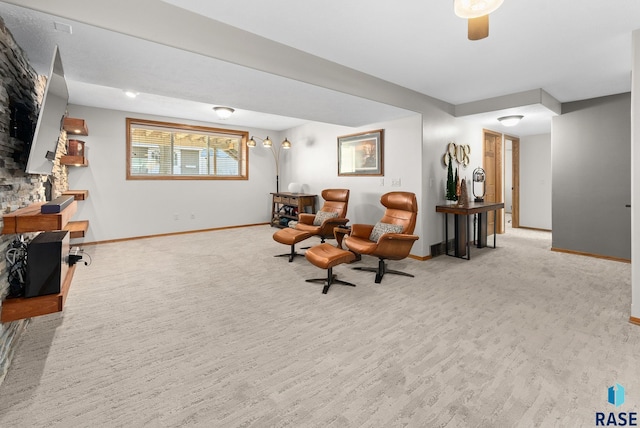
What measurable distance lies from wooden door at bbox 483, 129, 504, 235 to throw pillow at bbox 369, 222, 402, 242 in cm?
327

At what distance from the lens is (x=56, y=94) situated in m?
2.17

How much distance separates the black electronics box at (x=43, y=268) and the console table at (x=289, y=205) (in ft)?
15.2

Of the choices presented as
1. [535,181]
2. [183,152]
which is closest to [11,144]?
[183,152]

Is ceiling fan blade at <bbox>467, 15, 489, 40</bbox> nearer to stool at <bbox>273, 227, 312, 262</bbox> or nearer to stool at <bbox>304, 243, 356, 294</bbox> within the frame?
→ stool at <bbox>304, 243, 356, 294</bbox>

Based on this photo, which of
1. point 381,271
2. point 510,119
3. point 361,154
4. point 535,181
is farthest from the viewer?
point 535,181

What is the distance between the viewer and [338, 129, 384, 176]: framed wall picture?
5.09 metres

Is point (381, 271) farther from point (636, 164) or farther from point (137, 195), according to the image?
point (137, 195)

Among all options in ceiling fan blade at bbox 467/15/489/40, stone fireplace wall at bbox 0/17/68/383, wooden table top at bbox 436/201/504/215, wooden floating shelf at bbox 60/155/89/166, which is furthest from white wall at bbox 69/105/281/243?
ceiling fan blade at bbox 467/15/489/40

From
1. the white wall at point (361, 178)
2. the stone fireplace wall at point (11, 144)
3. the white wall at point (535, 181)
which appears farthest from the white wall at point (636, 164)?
the white wall at point (535, 181)

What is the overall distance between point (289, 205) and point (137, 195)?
302 cm

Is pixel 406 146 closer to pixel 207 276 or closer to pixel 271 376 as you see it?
pixel 207 276

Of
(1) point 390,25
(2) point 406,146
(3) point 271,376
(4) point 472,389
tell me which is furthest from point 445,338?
(2) point 406,146

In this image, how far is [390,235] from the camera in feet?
10.9

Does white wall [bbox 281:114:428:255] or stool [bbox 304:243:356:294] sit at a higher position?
white wall [bbox 281:114:428:255]
